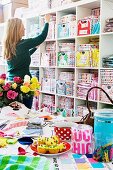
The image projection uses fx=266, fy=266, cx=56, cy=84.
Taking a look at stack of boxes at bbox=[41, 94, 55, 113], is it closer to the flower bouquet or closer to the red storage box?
the red storage box

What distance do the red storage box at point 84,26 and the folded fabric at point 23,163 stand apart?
92.0 inches

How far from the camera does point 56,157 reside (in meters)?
1.15

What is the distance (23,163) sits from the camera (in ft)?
3.22

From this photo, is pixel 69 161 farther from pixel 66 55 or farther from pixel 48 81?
pixel 48 81

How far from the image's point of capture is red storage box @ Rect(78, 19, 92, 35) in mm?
3119

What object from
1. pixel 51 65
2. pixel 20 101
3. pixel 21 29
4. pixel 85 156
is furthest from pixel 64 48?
pixel 85 156

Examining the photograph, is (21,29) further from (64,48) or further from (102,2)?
(102,2)

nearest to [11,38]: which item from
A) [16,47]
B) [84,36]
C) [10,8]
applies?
[16,47]

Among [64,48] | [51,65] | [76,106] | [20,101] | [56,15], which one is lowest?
[76,106]

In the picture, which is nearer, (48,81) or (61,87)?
(61,87)

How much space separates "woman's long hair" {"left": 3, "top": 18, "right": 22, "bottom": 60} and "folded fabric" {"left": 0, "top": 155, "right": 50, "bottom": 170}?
2131 millimetres

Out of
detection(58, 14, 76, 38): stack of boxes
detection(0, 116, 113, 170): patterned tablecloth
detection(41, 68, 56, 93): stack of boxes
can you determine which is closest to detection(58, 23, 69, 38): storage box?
detection(58, 14, 76, 38): stack of boxes

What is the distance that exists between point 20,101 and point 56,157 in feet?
3.09

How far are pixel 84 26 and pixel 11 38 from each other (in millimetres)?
874
